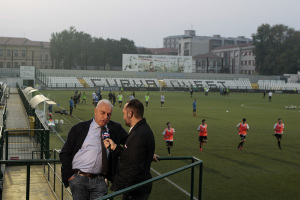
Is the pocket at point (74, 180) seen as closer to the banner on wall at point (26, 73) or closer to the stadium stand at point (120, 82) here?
the banner on wall at point (26, 73)

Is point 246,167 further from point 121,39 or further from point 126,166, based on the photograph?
point 121,39

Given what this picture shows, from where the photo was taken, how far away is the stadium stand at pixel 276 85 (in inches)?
3568

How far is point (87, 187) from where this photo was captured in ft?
15.7

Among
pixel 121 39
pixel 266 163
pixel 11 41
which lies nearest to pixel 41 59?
pixel 11 41

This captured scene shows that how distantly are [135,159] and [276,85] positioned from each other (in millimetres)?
93850

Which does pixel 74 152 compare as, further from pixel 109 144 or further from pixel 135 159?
pixel 135 159

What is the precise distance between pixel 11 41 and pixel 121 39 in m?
34.3

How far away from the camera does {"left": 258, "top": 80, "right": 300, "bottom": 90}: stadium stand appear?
9062cm

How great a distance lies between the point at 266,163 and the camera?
Answer: 1493 cm

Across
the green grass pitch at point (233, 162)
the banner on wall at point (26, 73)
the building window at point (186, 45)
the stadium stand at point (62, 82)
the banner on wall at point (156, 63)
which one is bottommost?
the green grass pitch at point (233, 162)

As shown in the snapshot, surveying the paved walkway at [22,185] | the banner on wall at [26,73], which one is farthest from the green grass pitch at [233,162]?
the banner on wall at [26,73]

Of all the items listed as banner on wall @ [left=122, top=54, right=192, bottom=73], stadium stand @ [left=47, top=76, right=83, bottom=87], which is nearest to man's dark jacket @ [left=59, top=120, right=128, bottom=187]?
stadium stand @ [left=47, top=76, right=83, bottom=87]

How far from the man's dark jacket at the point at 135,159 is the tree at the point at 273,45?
106716 millimetres

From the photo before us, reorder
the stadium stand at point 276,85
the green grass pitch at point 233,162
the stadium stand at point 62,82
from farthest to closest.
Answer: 1. the stadium stand at point 276,85
2. the stadium stand at point 62,82
3. the green grass pitch at point 233,162
